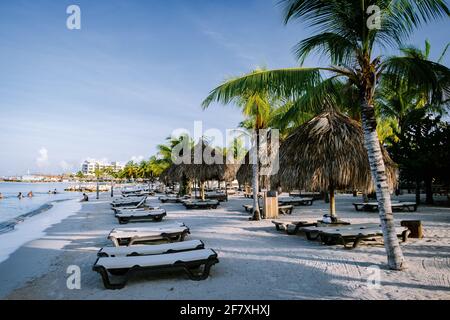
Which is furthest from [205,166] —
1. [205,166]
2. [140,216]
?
[140,216]

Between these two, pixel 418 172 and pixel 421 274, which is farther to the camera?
pixel 418 172

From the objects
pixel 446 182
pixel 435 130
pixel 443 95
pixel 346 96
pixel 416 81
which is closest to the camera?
pixel 416 81

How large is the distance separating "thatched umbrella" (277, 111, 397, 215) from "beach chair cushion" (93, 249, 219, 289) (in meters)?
4.67

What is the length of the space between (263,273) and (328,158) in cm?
447

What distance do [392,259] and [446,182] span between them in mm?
13126

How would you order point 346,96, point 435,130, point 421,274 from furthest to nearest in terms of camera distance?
point 435,130 → point 346,96 → point 421,274

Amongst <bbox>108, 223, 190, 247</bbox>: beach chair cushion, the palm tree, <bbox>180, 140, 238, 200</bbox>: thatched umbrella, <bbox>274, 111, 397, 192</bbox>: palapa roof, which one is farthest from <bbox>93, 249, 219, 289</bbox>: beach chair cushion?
<bbox>180, 140, 238, 200</bbox>: thatched umbrella

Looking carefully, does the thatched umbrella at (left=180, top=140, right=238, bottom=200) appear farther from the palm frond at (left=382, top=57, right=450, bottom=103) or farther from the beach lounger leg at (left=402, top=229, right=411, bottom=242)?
the palm frond at (left=382, top=57, right=450, bottom=103)

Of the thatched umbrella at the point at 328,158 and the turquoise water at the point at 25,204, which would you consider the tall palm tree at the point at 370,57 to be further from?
the turquoise water at the point at 25,204

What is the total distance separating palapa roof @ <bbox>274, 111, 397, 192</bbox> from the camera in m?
8.60

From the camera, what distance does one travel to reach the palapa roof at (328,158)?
8.60 meters

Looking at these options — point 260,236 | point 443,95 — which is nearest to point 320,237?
point 260,236

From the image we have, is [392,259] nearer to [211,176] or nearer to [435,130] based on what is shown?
[435,130]
